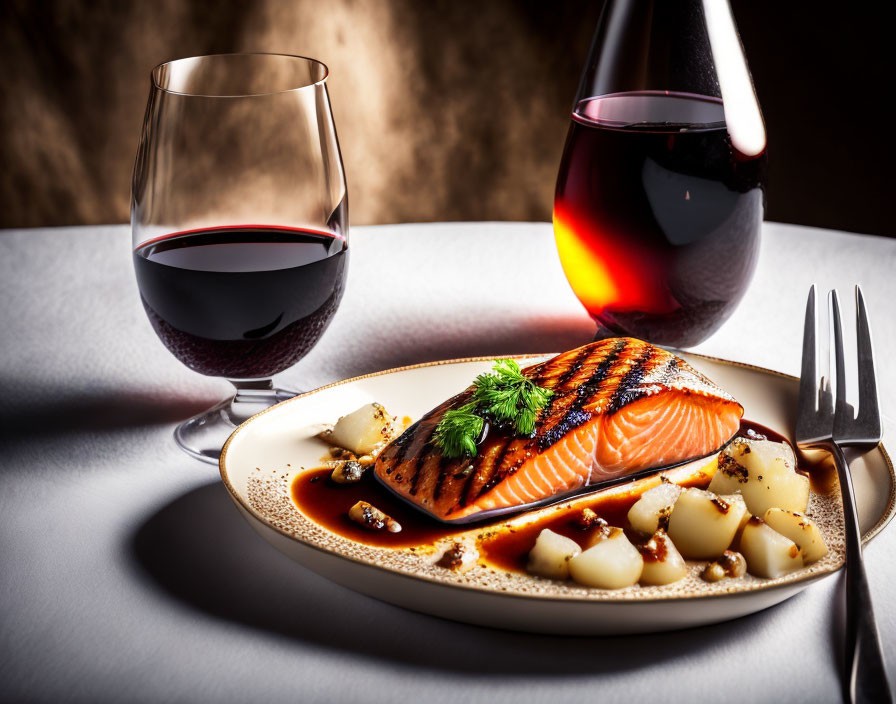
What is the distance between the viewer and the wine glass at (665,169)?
1420 mm

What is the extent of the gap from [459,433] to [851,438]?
49 centimetres

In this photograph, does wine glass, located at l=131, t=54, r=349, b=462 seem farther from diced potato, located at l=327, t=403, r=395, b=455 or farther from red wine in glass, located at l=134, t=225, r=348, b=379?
diced potato, located at l=327, t=403, r=395, b=455

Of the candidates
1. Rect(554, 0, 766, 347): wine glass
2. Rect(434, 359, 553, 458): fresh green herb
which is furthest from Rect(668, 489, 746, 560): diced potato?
Rect(554, 0, 766, 347): wine glass

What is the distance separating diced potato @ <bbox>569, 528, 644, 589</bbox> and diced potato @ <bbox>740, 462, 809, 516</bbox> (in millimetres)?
226

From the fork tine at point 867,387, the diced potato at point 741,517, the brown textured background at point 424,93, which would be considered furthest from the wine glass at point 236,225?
the brown textured background at point 424,93

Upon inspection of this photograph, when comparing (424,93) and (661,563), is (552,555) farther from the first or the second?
(424,93)

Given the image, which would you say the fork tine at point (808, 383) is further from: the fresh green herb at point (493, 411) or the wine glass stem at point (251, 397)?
the wine glass stem at point (251, 397)

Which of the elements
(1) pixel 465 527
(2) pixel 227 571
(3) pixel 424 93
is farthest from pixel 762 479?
(3) pixel 424 93

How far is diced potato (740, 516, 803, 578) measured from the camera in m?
0.95

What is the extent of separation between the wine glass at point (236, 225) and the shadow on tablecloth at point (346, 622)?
0.82 feet

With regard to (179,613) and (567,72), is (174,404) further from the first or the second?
(567,72)

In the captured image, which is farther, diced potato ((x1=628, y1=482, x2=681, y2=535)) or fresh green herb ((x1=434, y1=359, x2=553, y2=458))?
fresh green herb ((x1=434, y1=359, x2=553, y2=458))

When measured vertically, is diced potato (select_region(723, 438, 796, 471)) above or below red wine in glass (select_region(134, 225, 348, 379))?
below

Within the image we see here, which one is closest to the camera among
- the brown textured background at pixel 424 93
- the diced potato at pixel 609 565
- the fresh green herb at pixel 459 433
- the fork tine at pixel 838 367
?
the diced potato at pixel 609 565
